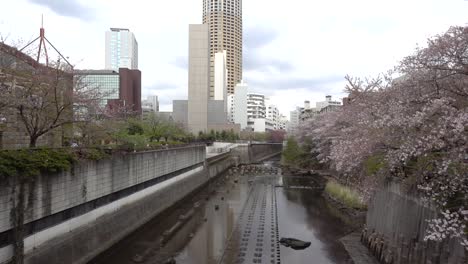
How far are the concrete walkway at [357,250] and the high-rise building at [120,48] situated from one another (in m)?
103

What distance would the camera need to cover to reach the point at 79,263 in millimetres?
14305

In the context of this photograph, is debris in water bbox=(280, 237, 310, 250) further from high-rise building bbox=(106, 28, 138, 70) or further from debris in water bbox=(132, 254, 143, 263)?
high-rise building bbox=(106, 28, 138, 70)

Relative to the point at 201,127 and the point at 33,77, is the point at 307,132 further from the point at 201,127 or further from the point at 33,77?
the point at 201,127

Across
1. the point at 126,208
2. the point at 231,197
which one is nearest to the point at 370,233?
the point at 126,208

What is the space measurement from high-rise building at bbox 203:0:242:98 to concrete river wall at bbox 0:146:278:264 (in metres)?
161

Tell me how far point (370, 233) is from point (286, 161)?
2251 inches

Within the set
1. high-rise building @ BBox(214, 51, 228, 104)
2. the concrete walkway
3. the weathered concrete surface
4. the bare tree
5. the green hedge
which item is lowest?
the concrete walkway

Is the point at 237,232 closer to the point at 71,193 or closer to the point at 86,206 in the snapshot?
the point at 86,206

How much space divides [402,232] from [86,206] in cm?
1293

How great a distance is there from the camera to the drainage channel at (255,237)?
54.7ft

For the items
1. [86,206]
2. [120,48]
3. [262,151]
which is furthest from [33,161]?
[120,48]

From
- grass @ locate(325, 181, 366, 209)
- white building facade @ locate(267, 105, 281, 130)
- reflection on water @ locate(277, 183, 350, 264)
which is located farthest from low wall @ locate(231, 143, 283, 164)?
reflection on water @ locate(277, 183, 350, 264)

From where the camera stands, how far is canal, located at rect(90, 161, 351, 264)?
1681 cm

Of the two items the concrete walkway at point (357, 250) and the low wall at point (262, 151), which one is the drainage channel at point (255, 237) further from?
the low wall at point (262, 151)
